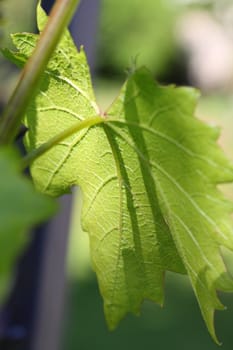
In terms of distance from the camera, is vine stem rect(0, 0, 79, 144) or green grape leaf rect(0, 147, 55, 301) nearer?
green grape leaf rect(0, 147, 55, 301)

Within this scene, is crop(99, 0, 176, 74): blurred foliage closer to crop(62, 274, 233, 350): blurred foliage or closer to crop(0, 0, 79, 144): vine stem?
crop(62, 274, 233, 350): blurred foliage

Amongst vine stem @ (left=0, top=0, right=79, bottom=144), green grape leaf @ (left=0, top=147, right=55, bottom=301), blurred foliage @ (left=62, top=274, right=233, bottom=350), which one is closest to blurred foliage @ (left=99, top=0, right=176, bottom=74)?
blurred foliage @ (left=62, top=274, right=233, bottom=350)

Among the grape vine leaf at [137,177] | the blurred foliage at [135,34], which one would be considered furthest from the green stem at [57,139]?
the blurred foliage at [135,34]

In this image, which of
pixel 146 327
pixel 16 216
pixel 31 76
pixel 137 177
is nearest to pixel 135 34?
pixel 146 327

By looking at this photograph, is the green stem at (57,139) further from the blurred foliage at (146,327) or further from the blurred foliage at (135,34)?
the blurred foliage at (135,34)

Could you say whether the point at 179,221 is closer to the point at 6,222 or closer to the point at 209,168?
the point at 209,168

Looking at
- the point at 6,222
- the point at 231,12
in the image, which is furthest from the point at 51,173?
the point at 231,12
